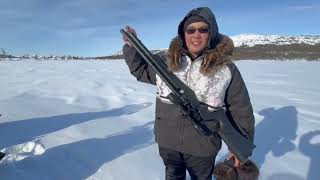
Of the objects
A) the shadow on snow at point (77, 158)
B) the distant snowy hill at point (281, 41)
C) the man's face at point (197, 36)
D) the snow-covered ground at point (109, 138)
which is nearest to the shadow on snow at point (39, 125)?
the snow-covered ground at point (109, 138)

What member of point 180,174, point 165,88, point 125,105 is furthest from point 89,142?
point 125,105

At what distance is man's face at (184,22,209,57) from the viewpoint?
240 centimetres

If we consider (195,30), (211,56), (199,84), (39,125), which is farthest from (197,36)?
(39,125)

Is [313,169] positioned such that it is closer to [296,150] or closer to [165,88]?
[296,150]

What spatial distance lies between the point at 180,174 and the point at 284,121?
452 centimetres

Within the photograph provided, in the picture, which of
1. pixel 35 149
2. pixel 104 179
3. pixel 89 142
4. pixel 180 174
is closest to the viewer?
pixel 180 174

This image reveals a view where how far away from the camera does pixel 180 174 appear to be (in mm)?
2834

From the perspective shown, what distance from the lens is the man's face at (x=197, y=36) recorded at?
2.40 metres

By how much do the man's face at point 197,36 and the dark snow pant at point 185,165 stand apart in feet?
2.66

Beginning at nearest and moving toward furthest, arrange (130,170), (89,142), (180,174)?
(180,174), (130,170), (89,142)

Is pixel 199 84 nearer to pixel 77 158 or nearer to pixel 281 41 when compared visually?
pixel 77 158

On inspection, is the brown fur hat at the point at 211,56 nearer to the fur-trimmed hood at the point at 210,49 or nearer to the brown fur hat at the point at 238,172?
the fur-trimmed hood at the point at 210,49

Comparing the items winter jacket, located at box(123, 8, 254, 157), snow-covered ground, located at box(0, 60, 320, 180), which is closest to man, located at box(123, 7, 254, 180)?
winter jacket, located at box(123, 8, 254, 157)

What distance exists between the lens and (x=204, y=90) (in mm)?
2457
